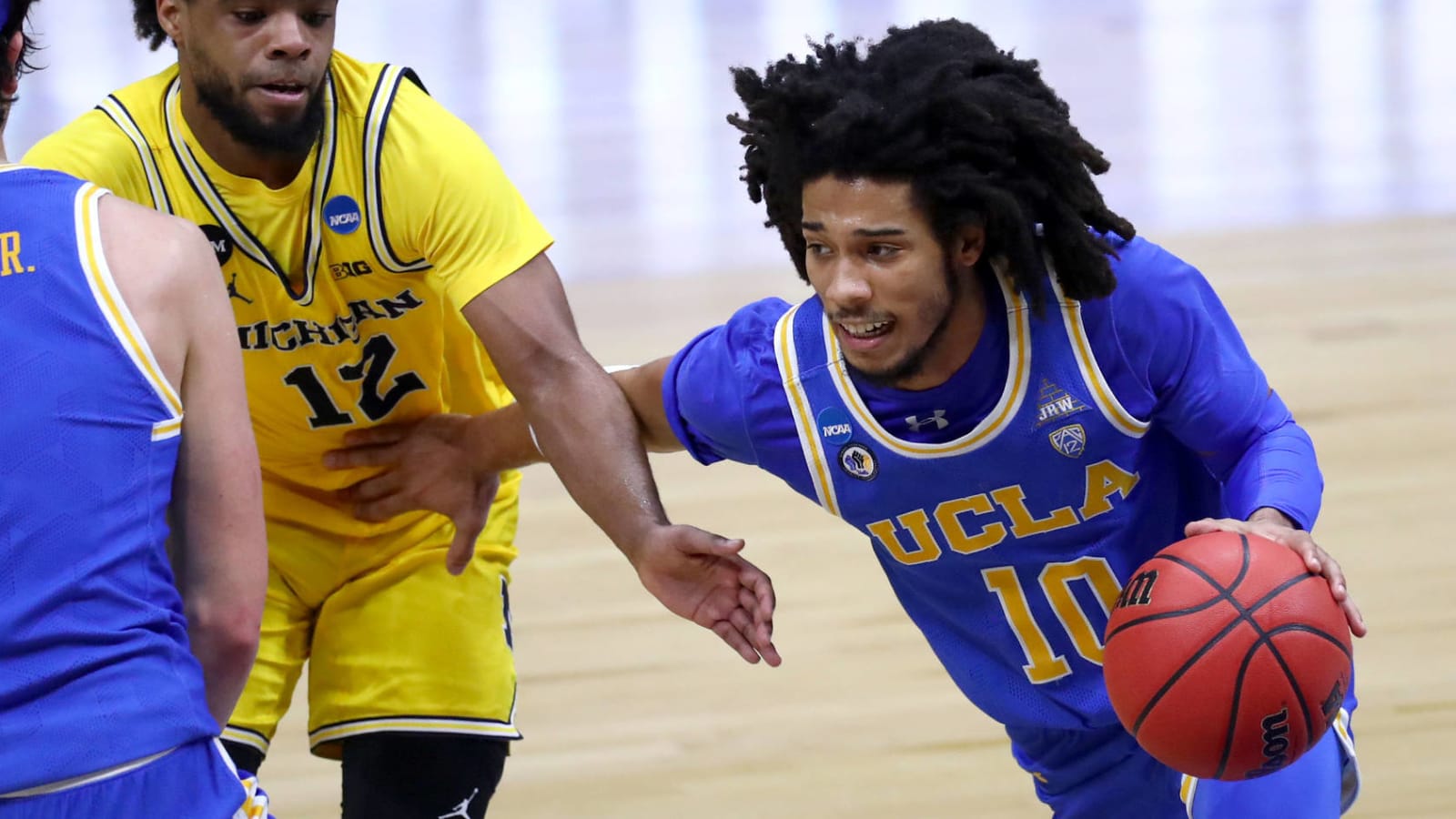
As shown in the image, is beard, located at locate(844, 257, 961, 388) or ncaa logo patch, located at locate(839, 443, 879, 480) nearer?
beard, located at locate(844, 257, 961, 388)

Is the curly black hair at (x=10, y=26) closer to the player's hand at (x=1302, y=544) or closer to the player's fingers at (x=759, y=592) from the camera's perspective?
the player's fingers at (x=759, y=592)

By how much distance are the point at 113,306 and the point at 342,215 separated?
3.92 feet

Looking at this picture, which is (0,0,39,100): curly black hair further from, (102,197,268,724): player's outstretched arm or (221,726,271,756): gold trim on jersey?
(221,726,271,756): gold trim on jersey

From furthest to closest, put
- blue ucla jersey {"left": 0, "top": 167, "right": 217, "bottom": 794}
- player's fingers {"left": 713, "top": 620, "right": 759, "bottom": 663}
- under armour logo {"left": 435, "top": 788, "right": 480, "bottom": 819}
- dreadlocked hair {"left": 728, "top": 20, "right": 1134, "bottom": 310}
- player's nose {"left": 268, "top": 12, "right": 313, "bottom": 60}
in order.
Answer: under armour logo {"left": 435, "top": 788, "right": 480, "bottom": 819} → player's nose {"left": 268, "top": 12, "right": 313, "bottom": 60} → player's fingers {"left": 713, "top": 620, "right": 759, "bottom": 663} → dreadlocked hair {"left": 728, "top": 20, "right": 1134, "bottom": 310} → blue ucla jersey {"left": 0, "top": 167, "right": 217, "bottom": 794}

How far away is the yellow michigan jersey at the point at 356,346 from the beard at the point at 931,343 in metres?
0.76

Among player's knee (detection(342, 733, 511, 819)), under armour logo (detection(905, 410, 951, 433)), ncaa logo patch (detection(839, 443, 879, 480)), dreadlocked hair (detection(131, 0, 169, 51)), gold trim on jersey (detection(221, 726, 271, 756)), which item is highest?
dreadlocked hair (detection(131, 0, 169, 51))

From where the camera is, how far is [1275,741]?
2490 mm

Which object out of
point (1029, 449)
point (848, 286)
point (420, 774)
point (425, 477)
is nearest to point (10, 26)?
point (848, 286)

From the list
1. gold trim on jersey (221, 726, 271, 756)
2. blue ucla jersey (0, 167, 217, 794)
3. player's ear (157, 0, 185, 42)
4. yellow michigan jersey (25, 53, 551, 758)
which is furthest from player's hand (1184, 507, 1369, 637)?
player's ear (157, 0, 185, 42)

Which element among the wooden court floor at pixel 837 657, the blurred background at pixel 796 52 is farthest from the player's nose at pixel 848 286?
the blurred background at pixel 796 52

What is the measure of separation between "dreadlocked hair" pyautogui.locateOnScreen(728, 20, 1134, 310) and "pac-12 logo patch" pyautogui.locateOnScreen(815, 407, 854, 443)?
328 millimetres

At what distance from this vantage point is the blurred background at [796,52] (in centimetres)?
787

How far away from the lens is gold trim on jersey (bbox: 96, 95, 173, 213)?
3072mm

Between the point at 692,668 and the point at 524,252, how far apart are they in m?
1.74
